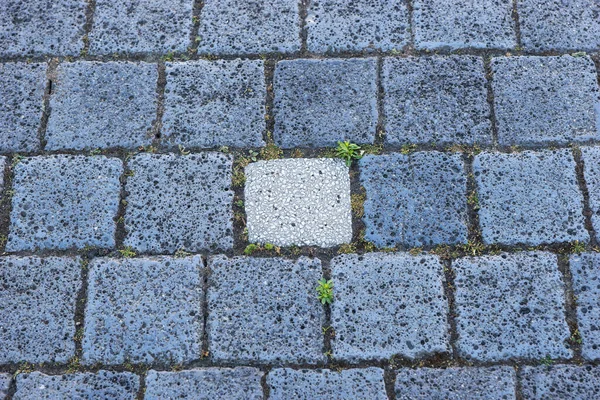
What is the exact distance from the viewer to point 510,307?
275cm

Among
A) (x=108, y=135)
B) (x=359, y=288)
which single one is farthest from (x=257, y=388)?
(x=108, y=135)

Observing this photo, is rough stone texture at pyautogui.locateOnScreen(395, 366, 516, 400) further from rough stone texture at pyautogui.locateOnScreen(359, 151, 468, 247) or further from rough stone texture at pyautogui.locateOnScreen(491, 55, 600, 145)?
rough stone texture at pyautogui.locateOnScreen(491, 55, 600, 145)

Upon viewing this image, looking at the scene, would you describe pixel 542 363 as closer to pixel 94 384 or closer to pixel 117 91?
pixel 94 384

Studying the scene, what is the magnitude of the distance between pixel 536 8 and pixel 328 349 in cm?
202

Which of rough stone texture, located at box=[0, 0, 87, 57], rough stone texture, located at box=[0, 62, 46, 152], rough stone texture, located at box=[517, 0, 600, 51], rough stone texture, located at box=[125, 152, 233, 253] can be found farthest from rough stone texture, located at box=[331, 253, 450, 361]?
rough stone texture, located at box=[0, 0, 87, 57]

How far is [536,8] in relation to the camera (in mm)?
3293

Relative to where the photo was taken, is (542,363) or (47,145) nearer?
(542,363)

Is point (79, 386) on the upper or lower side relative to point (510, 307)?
lower

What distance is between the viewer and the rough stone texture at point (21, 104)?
307 centimetres

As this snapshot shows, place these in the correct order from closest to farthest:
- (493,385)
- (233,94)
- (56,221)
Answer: (493,385) < (56,221) < (233,94)

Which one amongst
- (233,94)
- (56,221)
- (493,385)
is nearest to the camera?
(493,385)

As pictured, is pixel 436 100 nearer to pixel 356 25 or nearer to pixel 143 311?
pixel 356 25

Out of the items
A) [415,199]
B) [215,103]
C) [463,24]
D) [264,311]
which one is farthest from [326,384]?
[463,24]

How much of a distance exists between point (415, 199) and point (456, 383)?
806mm
